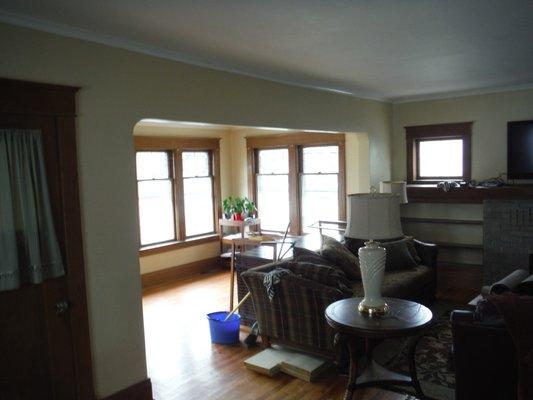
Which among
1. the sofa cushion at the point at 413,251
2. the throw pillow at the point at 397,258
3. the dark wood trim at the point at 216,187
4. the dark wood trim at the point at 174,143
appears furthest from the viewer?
the dark wood trim at the point at 216,187

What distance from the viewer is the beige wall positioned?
2.77 m

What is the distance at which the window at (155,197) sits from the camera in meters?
6.86

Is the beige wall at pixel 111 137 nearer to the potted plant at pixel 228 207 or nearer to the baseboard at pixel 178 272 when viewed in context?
the baseboard at pixel 178 272

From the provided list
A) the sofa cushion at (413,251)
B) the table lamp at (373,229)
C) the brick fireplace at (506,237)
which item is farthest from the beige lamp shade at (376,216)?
the brick fireplace at (506,237)

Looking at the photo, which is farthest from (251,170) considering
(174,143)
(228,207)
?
(174,143)

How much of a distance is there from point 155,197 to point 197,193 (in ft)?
2.70

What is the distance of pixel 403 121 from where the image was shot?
662cm

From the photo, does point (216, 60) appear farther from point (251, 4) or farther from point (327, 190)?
point (327, 190)

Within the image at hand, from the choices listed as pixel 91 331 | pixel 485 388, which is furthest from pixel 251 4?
pixel 485 388

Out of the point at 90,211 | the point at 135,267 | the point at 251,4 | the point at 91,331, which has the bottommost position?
the point at 91,331

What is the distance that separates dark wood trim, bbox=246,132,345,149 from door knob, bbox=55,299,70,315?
4680mm

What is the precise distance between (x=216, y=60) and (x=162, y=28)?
883 mm

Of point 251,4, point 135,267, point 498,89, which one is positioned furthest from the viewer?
point 498,89

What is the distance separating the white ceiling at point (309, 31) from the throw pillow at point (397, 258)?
1.88m
